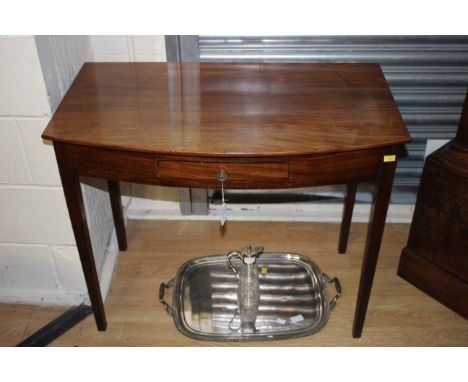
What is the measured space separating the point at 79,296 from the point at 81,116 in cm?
68

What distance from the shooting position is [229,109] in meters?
1.34

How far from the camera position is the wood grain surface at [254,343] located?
5.39 feet

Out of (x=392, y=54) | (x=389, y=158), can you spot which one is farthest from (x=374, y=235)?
(x=392, y=54)

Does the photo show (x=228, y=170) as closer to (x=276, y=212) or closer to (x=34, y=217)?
(x=34, y=217)

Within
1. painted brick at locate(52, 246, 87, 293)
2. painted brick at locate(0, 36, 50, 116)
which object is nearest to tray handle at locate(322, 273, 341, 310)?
painted brick at locate(52, 246, 87, 293)

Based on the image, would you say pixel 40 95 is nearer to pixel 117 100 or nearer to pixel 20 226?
pixel 117 100

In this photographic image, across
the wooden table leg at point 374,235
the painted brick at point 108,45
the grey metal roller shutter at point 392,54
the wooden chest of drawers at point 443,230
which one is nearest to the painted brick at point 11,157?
the painted brick at point 108,45

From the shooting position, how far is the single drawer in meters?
1.22

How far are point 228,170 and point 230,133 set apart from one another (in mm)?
85

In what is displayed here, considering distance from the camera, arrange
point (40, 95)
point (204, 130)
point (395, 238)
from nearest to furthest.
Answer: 1. point (204, 130)
2. point (40, 95)
3. point (395, 238)

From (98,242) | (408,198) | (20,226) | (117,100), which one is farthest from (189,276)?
(408,198)

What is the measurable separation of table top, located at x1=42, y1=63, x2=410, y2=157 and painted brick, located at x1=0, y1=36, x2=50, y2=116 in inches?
2.8

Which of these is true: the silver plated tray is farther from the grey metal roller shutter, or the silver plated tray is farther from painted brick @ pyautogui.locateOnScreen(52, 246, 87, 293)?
the grey metal roller shutter

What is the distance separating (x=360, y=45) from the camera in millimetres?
1792
